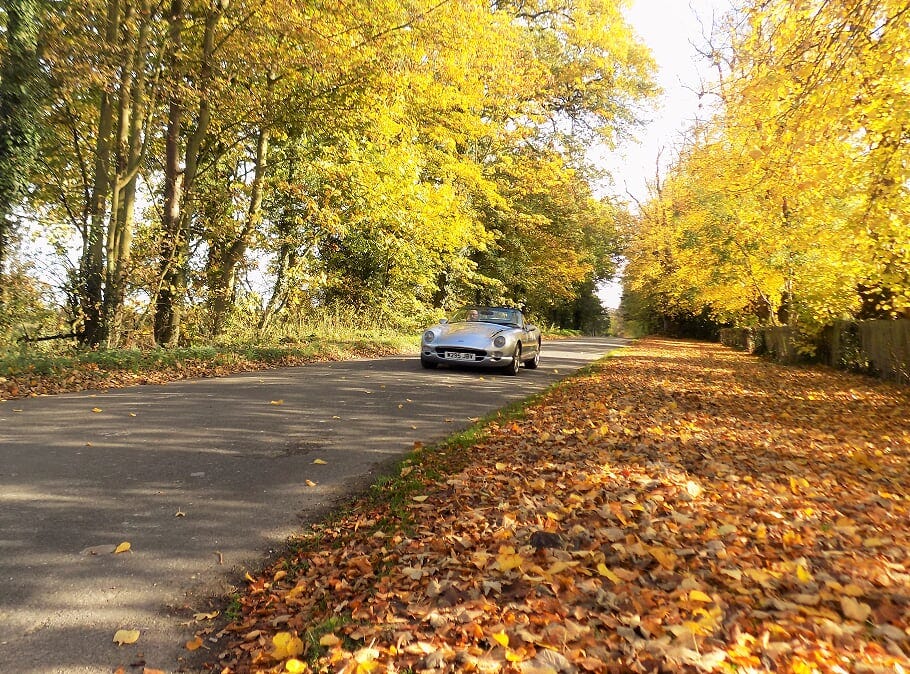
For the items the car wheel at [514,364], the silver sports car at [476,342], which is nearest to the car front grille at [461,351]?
the silver sports car at [476,342]

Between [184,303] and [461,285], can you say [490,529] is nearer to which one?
[184,303]

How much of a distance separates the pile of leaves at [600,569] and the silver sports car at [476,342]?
215 inches

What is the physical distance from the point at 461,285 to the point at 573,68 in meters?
10.4

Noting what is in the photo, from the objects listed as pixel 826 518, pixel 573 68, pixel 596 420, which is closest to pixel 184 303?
pixel 596 420

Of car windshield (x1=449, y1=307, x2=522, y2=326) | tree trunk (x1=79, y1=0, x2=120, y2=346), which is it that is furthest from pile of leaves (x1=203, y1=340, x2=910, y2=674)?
tree trunk (x1=79, y1=0, x2=120, y2=346)

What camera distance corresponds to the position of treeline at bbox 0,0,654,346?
911 cm

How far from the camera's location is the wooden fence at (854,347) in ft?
35.4

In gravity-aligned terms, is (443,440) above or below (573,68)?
below

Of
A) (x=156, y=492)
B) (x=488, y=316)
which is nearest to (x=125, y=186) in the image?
(x=488, y=316)

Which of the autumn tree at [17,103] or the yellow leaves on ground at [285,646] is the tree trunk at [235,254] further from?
the yellow leaves on ground at [285,646]

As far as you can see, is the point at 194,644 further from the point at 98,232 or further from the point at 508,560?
the point at 98,232

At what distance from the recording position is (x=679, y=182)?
2428 centimetres

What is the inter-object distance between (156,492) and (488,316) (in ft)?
28.6

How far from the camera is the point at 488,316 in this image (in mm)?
11844
